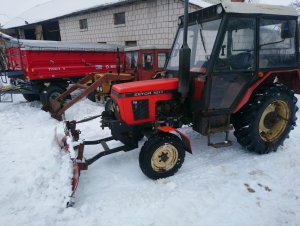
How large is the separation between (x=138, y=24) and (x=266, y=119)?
8.27 m

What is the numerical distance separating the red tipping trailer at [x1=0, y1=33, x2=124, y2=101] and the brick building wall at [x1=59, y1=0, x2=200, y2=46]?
236 centimetres

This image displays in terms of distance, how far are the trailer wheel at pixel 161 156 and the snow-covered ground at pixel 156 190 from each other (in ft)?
0.46

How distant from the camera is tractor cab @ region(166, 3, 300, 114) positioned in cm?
331

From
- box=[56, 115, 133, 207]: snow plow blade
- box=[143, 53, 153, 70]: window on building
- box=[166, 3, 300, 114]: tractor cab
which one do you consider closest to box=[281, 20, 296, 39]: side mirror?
box=[166, 3, 300, 114]: tractor cab

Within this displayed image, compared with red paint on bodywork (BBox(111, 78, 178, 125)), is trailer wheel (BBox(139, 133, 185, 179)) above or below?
below

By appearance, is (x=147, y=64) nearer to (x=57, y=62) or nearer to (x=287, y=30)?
(x=57, y=62)

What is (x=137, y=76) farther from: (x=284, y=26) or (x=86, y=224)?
(x=86, y=224)

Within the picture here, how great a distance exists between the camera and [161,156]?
335cm

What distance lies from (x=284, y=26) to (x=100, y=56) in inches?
263

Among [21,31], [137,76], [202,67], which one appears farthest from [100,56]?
[21,31]

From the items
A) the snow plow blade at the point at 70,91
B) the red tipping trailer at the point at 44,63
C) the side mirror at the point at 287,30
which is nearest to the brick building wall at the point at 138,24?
the red tipping trailer at the point at 44,63

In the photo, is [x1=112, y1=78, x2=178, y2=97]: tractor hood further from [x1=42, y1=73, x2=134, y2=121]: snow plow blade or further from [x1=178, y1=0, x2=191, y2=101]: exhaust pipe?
[x1=42, y1=73, x2=134, y2=121]: snow plow blade

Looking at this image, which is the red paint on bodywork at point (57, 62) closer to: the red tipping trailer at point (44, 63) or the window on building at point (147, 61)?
the red tipping trailer at point (44, 63)

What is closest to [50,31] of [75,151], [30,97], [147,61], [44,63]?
[30,97]
